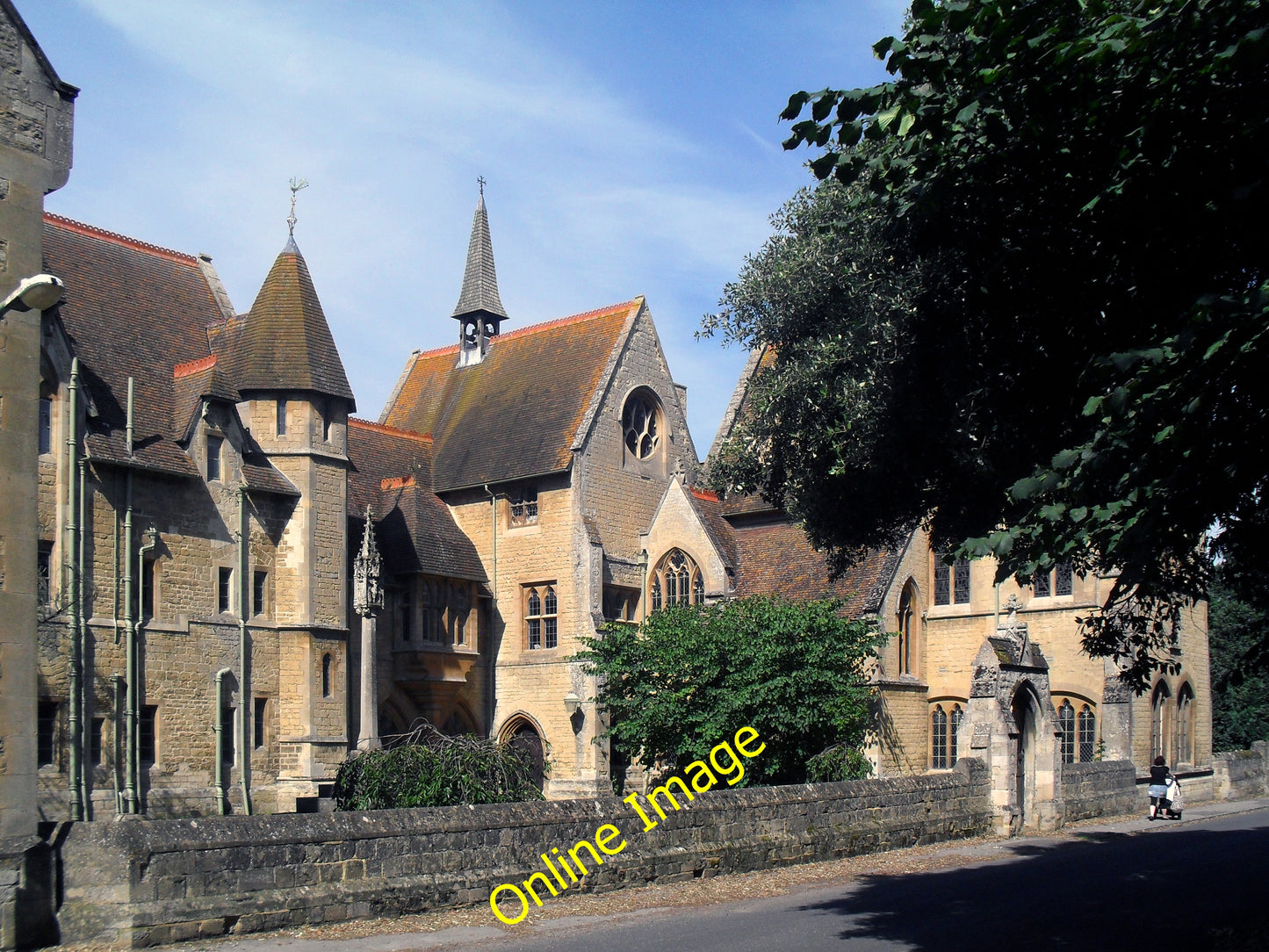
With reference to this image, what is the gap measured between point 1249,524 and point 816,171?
3.97 meters

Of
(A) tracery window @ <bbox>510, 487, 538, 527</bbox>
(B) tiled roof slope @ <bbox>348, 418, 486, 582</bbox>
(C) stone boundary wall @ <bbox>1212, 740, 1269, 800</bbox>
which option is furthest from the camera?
(A) tracery window @ <bbox>510, 487, 538, 527</bbox>

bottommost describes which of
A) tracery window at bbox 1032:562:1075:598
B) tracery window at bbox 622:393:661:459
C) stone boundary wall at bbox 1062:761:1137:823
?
stone boundary wall at bbox 1062:761:1137:823

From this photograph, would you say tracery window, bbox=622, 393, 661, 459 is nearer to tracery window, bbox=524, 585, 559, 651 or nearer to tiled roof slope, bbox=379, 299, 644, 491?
tiled roof slope, bbox=379, 299, 644, 491

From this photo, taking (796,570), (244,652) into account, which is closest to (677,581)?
(796,570)

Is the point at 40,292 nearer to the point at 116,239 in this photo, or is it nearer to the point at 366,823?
the point at 366,823


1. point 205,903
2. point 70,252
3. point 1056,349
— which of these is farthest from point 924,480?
point 70,252

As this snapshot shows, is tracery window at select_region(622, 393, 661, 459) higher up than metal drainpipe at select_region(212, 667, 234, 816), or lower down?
higher up

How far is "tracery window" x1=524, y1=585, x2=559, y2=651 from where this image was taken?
1292 inches

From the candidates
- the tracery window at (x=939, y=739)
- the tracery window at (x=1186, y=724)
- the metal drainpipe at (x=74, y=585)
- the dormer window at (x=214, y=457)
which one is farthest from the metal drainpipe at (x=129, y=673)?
the tracery window at (x=1186, y=724)

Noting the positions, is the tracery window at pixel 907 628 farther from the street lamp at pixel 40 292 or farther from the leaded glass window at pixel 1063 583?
the street lamp at pixel 40 292

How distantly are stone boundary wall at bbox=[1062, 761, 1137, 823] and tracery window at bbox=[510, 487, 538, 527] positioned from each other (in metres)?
14.3

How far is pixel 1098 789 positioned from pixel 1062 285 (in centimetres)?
1955

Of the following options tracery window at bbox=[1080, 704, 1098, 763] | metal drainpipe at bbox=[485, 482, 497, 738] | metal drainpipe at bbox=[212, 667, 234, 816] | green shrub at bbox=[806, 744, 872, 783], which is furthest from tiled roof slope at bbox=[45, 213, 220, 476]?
tracery window at bbox=[1080, 704, 1098, 763]

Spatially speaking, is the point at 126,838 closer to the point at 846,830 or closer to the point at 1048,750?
the point at 846,830
